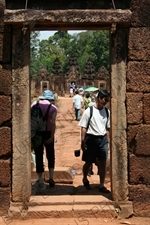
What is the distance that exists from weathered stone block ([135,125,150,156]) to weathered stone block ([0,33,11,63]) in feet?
7.52

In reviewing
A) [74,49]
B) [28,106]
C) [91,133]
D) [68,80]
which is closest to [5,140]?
[28,106]

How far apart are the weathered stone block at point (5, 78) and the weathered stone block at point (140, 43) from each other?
1.85 m

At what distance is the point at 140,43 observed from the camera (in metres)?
5.86

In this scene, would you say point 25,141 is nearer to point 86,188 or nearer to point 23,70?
point 23,70

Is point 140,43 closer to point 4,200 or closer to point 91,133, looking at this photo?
point 91,133

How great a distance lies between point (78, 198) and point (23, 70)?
2.18 meters

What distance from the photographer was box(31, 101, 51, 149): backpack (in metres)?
6.70

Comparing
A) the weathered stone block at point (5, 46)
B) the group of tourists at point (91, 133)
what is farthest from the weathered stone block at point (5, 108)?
the group of tourists at point (91, 133)

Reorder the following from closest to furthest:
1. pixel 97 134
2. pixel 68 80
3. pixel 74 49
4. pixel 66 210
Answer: pixel 66 210, pixel 97 134, pixel 68 80, pixel 74 49

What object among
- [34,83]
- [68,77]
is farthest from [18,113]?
[68,77]

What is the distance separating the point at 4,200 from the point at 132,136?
2170 millimetres

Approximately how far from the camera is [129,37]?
5.86m

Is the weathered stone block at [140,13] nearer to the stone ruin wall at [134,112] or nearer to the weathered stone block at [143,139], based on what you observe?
the stone ruin wall at [134,112]

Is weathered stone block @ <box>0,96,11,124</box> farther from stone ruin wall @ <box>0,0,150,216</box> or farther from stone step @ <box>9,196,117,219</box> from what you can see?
stone step @ <box>9,196,117,219</box>
